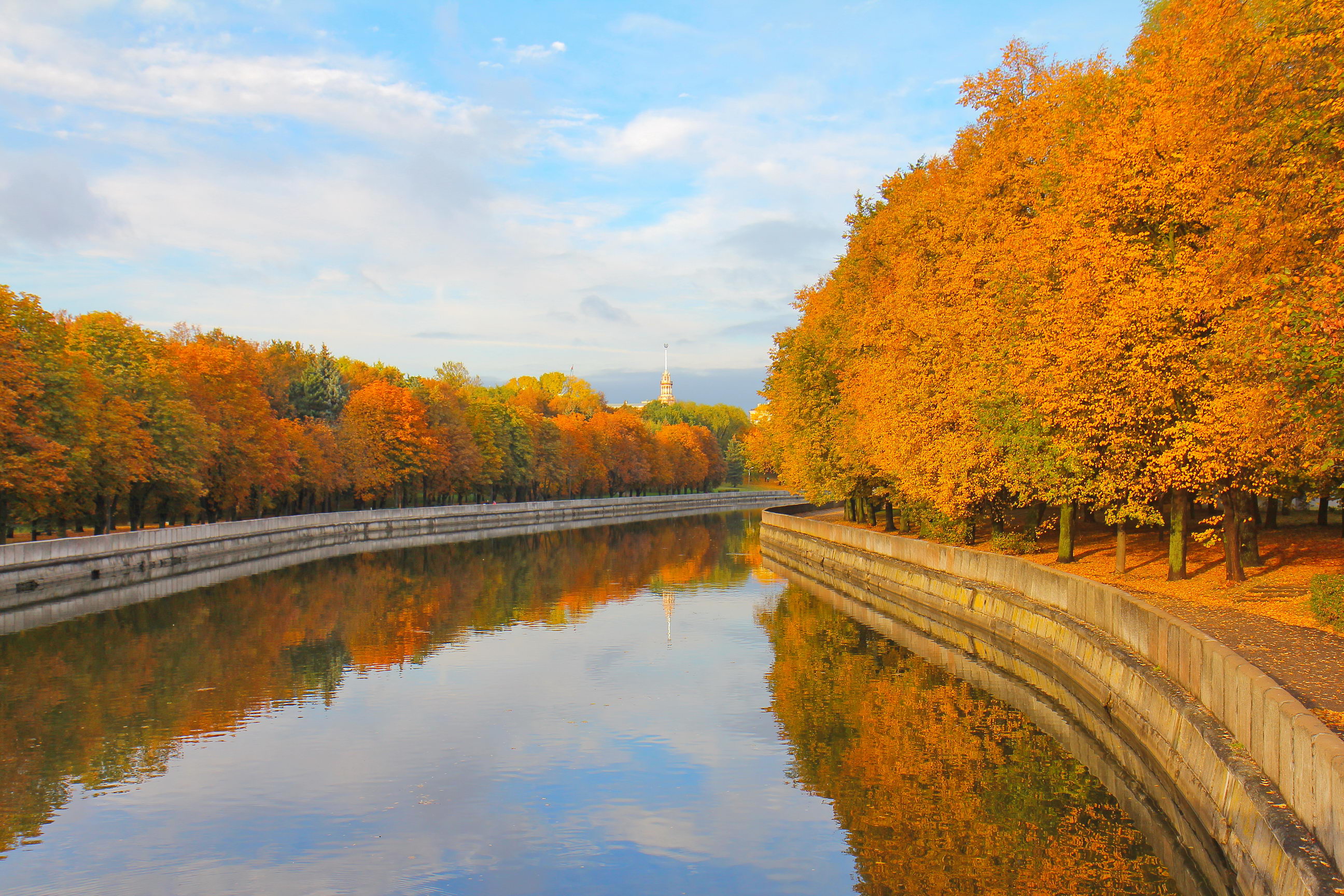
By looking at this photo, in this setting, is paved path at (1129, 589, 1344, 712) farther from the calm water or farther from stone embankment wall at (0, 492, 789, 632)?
stone embankment wall at (0, 492, 789, 632)

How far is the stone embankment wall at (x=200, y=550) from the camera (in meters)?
44.6

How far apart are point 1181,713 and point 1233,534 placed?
43.1 feet

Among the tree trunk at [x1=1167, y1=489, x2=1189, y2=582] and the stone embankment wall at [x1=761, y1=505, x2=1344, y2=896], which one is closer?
the stone embankment wall at [x1=761, y1=505, x2=1344, y2=896]

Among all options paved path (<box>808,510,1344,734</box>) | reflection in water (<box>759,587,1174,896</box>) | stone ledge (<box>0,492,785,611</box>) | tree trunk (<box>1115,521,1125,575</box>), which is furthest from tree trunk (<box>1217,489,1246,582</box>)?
stone ledge (<box>0,492,785,611</box>)

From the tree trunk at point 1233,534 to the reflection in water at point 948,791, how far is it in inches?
301

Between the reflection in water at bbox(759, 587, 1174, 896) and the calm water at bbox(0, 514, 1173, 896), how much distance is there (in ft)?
0.20

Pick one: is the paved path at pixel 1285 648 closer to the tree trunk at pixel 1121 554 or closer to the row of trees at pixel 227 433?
the tree trunk at pixel 1121 554

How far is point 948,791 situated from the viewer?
18422mm

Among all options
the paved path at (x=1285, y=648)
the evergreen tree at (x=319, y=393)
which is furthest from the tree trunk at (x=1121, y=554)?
the evergreen tree at (x=319, y=393)

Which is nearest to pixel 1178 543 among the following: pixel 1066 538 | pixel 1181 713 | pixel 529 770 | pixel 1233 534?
pixel 1233 534

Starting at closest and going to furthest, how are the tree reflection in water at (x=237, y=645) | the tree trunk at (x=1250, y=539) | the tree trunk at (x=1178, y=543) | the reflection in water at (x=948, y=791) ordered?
the reflection in water at (x=948, y=791) < the tree reflection in water at (x=237, y=645) < the tree trunk at (x=1178, y=543) < the tree trunk at (x=1250, y=539)

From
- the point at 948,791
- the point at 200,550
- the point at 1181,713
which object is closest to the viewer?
the point at 1181,713

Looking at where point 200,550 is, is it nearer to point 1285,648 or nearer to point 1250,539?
point 1250,539

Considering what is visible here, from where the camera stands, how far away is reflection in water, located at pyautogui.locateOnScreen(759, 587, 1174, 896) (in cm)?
1496
